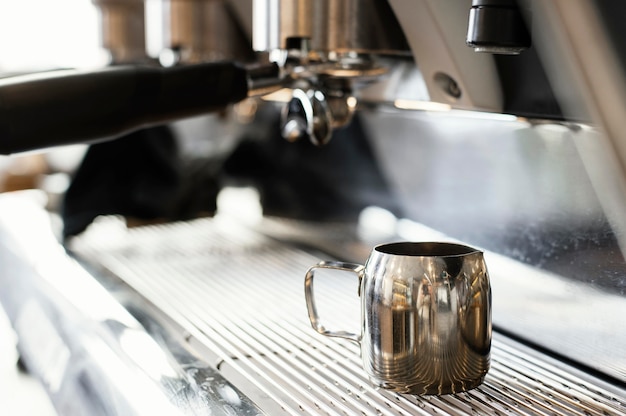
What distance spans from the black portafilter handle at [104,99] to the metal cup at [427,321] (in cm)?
26

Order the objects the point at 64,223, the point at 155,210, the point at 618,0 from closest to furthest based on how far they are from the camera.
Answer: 1. the point at 618,0
2. the point at 64,223
3. the point at 155,210

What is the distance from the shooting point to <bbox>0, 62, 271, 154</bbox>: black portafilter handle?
1.93 feet

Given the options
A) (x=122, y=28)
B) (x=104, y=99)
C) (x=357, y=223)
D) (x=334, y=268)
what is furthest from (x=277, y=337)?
(x=122, y=28)

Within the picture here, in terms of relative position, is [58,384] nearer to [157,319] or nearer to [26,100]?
[157,319]

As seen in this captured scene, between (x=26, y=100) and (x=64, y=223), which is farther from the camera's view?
(x=64, y=223)

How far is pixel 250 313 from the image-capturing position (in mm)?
781

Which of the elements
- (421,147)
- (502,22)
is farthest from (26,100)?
(421,147)

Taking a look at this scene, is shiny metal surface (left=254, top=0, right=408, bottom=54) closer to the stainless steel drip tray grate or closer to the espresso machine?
the espresso machine

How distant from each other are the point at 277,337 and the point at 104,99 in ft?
0.86

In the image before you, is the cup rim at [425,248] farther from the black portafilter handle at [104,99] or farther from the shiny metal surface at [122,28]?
the shiny metal surface at [122,28]

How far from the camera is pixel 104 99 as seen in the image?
0.64 metres

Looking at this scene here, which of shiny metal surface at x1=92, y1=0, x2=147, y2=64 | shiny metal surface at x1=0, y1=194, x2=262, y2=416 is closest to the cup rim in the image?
shiny metal surface at x1=0, y1=194, x2=262, y2=416

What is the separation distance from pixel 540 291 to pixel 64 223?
72 cm

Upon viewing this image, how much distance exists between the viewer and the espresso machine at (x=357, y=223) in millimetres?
553
